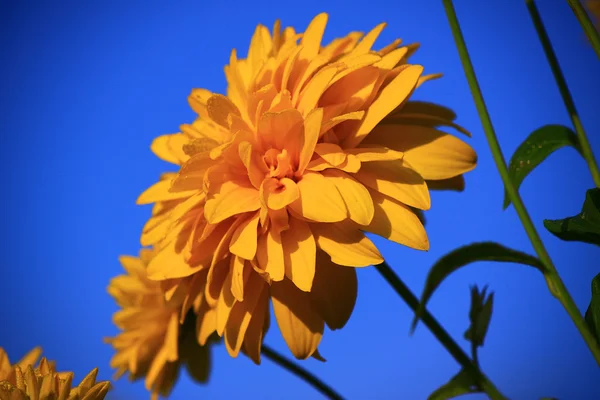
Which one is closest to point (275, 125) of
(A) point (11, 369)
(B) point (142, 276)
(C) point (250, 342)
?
(C) point (250, 342)

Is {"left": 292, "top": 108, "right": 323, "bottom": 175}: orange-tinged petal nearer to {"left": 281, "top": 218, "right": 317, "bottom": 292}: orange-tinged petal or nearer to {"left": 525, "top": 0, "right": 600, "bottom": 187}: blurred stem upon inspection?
{"left": 281, "top": 218, "right": 317, "bottom": 292}: orange-tinged petal

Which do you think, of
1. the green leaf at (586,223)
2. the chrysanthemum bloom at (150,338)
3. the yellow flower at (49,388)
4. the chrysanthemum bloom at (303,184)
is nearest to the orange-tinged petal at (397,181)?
the chrysanthemum bloom at (303,184)

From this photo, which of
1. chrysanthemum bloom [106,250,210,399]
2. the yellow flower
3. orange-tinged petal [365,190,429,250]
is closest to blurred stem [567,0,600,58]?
orange-tinged petal [365,190,429,250]

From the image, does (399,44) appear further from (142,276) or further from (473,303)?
(142,276)

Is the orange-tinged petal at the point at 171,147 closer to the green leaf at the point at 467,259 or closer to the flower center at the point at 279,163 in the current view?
the flower center at the point at 279,163

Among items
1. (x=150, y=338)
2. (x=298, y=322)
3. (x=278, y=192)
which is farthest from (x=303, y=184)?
(x=150, y=338)

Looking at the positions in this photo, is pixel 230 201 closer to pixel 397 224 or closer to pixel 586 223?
pixel 397 224
